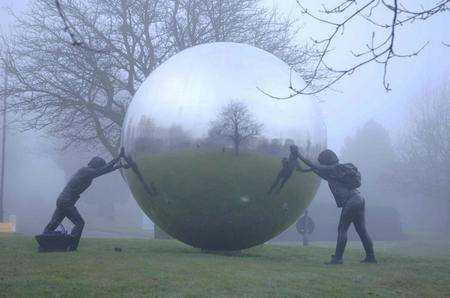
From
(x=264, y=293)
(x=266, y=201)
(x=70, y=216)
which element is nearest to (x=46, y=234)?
(x=70, y=216)

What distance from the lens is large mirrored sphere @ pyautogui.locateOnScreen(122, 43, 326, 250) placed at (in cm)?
959

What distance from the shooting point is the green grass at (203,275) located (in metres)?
7.00

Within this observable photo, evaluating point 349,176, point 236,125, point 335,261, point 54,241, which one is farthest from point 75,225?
point 349,176

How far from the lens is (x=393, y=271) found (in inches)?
380

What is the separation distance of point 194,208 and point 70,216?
2850 millimetres

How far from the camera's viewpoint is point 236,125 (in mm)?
9609

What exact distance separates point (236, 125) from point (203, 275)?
2.57m

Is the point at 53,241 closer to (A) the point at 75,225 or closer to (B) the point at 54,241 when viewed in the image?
(B) the point at 54,241

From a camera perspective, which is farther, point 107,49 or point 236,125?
point 107,49

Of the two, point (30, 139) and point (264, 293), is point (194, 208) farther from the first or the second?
point (30, 139)

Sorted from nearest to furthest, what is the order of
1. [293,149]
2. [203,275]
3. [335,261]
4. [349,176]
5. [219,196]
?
1. [203,275]
2. [219,196]
3. [293,149]
4. [349,176]
5. [335,261]

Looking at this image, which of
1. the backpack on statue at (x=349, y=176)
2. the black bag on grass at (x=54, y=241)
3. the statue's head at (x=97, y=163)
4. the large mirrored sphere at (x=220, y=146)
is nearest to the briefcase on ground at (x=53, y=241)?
the black bag on grass at (x=54, y=241)

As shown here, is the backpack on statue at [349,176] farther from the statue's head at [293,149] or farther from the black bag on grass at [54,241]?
the black bag on grass at [54,241]

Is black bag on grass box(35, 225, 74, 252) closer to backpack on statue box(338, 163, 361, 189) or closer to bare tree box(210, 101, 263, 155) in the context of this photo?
bare tree box(210, 101, 263, 155)
